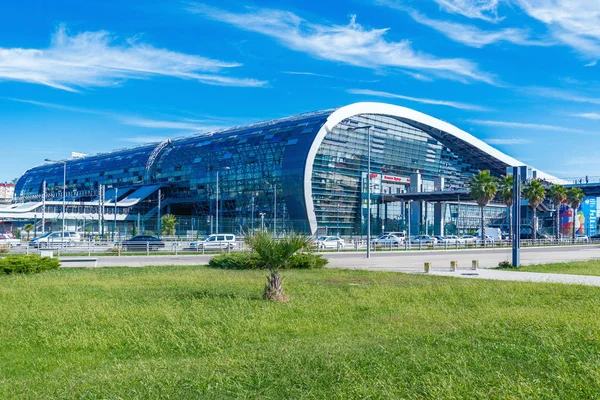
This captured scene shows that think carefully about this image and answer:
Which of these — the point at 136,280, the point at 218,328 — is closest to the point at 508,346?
the point at 218,328

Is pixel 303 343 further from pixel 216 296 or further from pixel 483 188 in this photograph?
pixel 483 188

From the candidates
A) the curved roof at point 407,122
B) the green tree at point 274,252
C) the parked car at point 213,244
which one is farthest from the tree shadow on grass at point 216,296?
the curved roof at point 407,122

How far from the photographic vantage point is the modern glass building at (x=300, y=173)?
81750mm

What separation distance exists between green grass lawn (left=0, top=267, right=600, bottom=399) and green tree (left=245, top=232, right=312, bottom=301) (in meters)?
0.61

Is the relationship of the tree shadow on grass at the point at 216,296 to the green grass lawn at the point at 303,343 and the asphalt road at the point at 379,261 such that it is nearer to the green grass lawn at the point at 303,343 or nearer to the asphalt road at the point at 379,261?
the green grass lawn at the point at 303,343

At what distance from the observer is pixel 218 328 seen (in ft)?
35.5

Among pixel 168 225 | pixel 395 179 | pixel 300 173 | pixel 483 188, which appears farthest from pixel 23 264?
pixel 395 179

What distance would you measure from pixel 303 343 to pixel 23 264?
59.9 ft

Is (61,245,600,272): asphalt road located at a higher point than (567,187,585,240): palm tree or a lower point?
lower

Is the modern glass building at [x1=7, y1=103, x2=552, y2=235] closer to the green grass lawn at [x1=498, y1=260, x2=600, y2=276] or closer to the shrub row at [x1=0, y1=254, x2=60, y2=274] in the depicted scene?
the shrub row at [x1=0, y1=254, x2=60, y2=274]

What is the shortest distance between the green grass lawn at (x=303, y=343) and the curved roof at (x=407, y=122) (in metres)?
62.9

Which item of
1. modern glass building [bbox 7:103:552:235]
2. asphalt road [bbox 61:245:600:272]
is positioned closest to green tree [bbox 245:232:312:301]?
asphalt road [bbox 61:245:600:272]

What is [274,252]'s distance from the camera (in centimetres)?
1525

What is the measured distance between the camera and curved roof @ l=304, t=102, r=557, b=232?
262 feet
